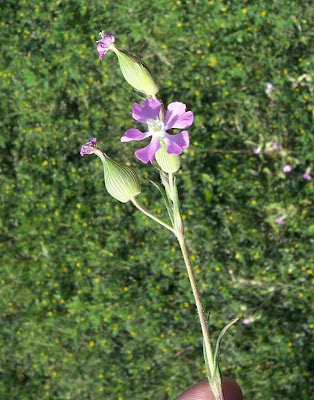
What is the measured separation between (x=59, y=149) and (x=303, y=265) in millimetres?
1331

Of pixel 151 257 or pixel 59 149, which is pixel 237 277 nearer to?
pixel 151 257

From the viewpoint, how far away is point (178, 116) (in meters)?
1.04

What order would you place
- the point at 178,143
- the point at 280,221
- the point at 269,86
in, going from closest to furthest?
the point at 178,143, the point at 280,221, the point at 269,86

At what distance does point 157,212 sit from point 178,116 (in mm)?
1561

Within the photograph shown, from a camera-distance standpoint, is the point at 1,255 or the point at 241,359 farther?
the point at 1,255

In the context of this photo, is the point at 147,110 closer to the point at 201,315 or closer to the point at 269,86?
the point at 201,315

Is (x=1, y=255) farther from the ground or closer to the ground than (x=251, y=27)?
closer to the ground

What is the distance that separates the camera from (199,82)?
2789 mm

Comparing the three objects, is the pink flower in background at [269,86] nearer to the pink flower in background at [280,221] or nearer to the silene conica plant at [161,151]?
the pink flower in background at [280,221]

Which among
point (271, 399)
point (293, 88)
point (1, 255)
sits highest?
point (293, 88)

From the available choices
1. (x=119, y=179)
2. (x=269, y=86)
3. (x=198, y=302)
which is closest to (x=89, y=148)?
(x=119, y=179)

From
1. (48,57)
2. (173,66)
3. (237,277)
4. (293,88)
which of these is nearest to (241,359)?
(237,277)

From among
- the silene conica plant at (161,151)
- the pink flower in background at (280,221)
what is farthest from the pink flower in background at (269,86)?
the silene conica plant at (161,151)

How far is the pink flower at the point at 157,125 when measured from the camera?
3.30 feet
